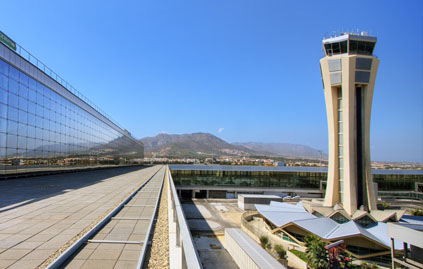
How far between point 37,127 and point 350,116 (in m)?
34.0

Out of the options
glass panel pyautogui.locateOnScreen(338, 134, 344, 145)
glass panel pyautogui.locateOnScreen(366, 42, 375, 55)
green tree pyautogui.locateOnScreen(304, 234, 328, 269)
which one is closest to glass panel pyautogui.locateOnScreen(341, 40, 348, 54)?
glass panel pyautogui.locateOnScreen(366, 42, 375, 55)

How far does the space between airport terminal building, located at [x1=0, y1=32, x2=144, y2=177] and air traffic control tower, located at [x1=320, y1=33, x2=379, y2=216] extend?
3203 cm

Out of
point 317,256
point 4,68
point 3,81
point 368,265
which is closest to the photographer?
point 317,256

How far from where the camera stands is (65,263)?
4824 mm

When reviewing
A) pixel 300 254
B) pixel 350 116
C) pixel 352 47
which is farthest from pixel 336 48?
pixel 300 254

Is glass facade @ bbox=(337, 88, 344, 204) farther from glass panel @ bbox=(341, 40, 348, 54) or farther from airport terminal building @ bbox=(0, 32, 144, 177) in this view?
airport terminal building @ bbox=(0, 32, 144, 177)

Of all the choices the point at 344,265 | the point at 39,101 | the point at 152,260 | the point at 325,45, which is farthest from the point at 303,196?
the point at 152,260

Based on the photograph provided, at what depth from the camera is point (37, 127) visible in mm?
26125

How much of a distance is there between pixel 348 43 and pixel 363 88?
557 cm

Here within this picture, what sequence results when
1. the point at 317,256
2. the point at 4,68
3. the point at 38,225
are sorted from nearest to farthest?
the point at 38,225
the point at 317,256
the point at 4,68

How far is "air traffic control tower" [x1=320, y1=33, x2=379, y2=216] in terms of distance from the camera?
29.6 meters

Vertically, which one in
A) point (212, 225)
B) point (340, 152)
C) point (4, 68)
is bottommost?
point (212, 225)

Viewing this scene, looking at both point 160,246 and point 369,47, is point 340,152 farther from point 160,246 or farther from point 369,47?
point 160,246

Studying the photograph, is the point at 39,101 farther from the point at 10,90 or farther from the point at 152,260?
the point at 152,260
